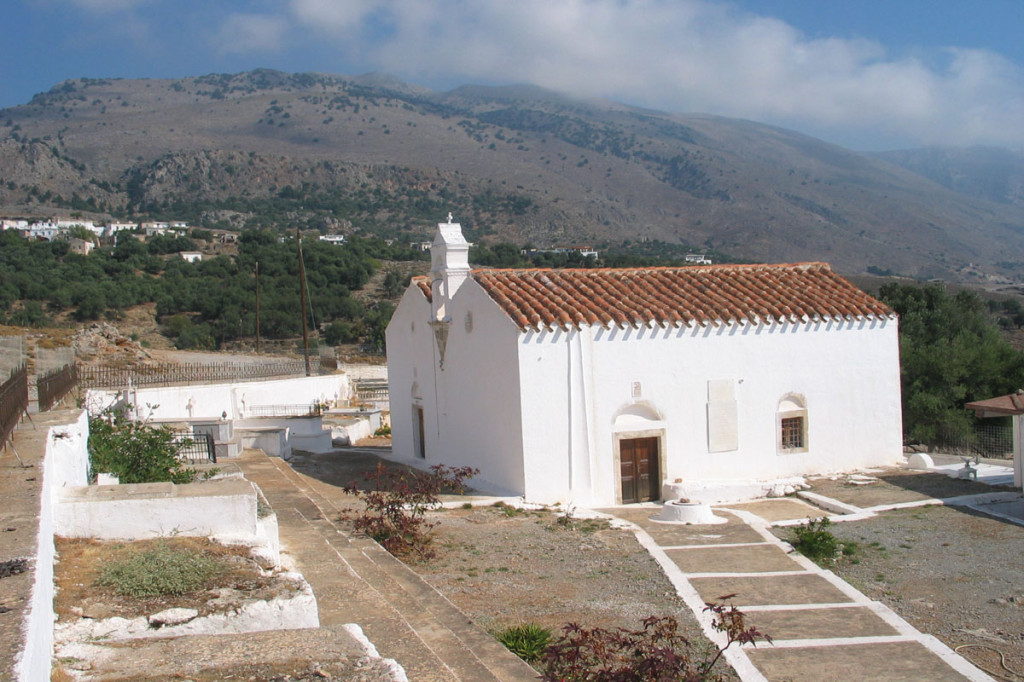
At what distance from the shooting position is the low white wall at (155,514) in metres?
6.60

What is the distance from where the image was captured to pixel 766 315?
655 inches

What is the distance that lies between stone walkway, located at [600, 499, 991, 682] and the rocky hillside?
290 ft

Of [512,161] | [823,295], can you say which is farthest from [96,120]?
[823,295]

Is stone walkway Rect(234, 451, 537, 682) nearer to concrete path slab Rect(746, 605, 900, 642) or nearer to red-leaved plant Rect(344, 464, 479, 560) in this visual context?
red-leaved plant Rect(344, 464, 479, 560)

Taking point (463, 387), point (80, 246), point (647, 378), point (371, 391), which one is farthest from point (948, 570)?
point (80, 246)

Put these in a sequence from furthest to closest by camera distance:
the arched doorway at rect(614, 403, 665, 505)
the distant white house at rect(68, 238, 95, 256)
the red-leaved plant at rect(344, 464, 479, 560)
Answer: the distant white house at rect(68, 238, 95, 256)
the arched doorway at rect(614, 403, 665, 505)
the red-leaved plant at rect(344, 464, 479, 560)

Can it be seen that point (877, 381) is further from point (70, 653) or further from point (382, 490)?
point (70, 653)

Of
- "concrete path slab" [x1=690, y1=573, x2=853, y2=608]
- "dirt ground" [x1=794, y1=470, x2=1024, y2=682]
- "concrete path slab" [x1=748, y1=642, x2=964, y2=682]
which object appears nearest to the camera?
"concrete path slab" [x1=748, y1=642, x2=964, y2=682]

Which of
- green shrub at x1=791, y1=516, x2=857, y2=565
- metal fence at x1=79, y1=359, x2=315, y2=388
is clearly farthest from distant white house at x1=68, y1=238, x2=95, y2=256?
green shrub at x1=791, y1=516, x2=857, y2=565

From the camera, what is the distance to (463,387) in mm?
16719

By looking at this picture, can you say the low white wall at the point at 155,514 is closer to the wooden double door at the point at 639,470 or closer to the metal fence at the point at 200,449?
the metal fence at the point at 200,449

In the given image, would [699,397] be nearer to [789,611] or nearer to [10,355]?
[789,611]

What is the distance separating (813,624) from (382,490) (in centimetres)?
680

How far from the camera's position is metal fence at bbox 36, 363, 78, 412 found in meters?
11.3
